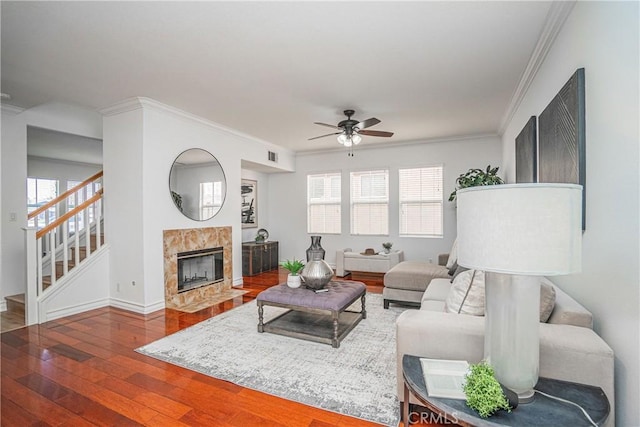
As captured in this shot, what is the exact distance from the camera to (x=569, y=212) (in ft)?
3.74

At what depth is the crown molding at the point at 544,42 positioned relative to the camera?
212cm

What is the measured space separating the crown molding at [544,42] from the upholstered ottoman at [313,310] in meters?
2.80

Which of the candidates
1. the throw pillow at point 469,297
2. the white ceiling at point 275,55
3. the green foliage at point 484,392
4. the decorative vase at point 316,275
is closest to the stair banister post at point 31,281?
the white ceiling at point 275,55

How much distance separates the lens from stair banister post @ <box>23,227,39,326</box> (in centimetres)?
354

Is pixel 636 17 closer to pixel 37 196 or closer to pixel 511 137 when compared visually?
pixel 511 137

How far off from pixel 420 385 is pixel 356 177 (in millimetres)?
5767

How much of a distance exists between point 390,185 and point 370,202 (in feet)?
1.83

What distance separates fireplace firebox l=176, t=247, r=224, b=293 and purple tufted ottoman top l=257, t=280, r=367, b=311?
1.85 metres

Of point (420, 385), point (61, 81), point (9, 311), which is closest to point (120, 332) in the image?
point (9, 311)

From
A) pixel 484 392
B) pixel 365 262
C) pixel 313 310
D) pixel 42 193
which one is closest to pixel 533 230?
pixel 484 392

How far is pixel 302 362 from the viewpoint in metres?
2.63
